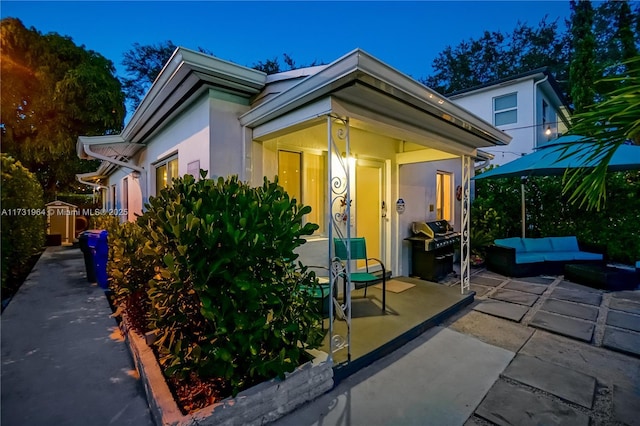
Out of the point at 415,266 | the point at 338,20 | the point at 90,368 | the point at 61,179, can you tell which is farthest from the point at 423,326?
the point at 61,179

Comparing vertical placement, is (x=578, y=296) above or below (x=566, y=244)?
below

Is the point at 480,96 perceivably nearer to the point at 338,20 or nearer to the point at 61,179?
the point at 338,20

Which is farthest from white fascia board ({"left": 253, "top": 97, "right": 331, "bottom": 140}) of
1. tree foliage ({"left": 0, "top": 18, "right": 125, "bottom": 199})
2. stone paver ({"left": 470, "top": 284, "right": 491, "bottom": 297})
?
tree foliage ({"left": 0, "top": 18, "right": 125, "bottom": 199})

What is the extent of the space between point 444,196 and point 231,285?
7.02 metres

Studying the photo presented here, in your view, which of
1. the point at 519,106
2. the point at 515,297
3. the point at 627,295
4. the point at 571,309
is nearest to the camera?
the point at 571,309

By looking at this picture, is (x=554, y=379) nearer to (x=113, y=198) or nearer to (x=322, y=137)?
(x=322, y=137)

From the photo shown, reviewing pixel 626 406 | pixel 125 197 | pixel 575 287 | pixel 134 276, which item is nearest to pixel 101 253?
pixel 134 276

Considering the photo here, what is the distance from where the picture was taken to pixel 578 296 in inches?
207

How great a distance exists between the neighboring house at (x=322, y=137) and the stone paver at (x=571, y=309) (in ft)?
4.43

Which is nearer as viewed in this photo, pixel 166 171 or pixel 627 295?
pixel 627 295

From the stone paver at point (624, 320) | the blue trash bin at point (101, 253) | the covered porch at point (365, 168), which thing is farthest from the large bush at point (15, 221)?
the stone paver at point (624, 320)

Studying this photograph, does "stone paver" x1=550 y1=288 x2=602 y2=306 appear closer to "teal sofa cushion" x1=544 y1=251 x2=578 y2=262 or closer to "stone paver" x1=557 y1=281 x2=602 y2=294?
"stone paver" x1=557 y1=281 x2=602 y2=294

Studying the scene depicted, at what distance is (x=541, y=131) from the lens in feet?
39.3

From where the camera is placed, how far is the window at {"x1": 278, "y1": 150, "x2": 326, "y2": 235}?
177 inches
